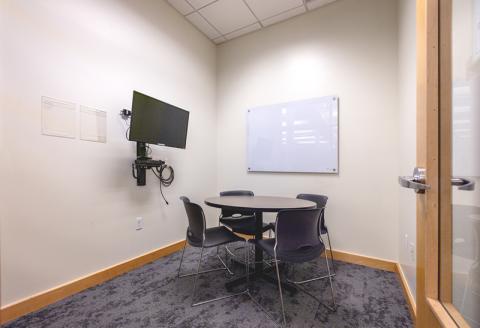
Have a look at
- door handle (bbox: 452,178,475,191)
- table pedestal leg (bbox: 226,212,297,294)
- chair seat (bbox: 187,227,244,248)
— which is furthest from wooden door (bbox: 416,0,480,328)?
chair seat (bbox: 187,227,244,248)

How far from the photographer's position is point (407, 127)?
6.58ft

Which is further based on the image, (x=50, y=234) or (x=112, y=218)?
(x=112, y=218)

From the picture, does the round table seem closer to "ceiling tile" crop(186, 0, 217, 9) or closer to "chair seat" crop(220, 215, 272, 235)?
"chair seat" crop(220, 215, 272, 235)

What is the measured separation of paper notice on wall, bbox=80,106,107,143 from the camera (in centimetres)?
206

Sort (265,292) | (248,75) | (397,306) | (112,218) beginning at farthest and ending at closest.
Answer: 1. (248,75)
2. (112,218)
3. (265,292)
4. (397,306)

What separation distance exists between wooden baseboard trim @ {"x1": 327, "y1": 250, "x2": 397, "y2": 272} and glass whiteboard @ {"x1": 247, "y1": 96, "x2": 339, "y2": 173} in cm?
104

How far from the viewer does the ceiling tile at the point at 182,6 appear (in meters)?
2.89

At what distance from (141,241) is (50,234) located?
3.00ft

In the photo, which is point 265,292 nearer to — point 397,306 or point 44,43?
point 397,306

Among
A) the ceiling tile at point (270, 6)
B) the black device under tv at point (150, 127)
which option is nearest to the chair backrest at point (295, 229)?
the black device under tv at point (150, 127)

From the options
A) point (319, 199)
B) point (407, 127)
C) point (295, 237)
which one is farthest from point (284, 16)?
point (295, 237)

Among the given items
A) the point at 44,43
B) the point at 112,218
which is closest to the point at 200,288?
the point at 112,218

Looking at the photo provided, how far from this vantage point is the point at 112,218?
90.0 inches

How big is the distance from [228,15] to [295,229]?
3047 mm
